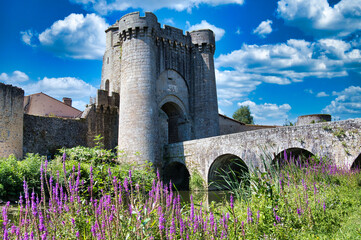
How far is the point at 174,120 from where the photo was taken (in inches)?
883

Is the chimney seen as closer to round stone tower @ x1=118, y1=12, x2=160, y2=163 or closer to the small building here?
the small building

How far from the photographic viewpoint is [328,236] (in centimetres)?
442

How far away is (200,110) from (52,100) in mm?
12595

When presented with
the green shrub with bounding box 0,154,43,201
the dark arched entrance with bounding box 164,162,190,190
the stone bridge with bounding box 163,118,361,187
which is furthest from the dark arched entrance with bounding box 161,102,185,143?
the green shrub with bounding box 0,154,43,201

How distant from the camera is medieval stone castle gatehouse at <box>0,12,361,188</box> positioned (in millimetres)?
12797

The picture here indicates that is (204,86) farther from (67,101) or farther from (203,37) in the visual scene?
(67,101)

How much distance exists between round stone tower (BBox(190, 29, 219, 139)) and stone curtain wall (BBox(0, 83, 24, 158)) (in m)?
10.9

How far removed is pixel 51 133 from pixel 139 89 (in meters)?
5.65

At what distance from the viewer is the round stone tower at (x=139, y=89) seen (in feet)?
57.0

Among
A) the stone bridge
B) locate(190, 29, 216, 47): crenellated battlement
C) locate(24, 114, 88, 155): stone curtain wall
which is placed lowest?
the stone bridge

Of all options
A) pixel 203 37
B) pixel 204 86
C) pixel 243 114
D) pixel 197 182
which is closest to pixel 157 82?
pixel 204 86

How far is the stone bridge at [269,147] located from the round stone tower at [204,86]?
333 cm

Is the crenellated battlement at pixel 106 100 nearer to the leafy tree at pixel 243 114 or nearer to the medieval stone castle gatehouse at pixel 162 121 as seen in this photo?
the medieval stone castle gatehouse at pixel 162 121

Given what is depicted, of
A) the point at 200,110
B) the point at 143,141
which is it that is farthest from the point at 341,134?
the point at 200,110
